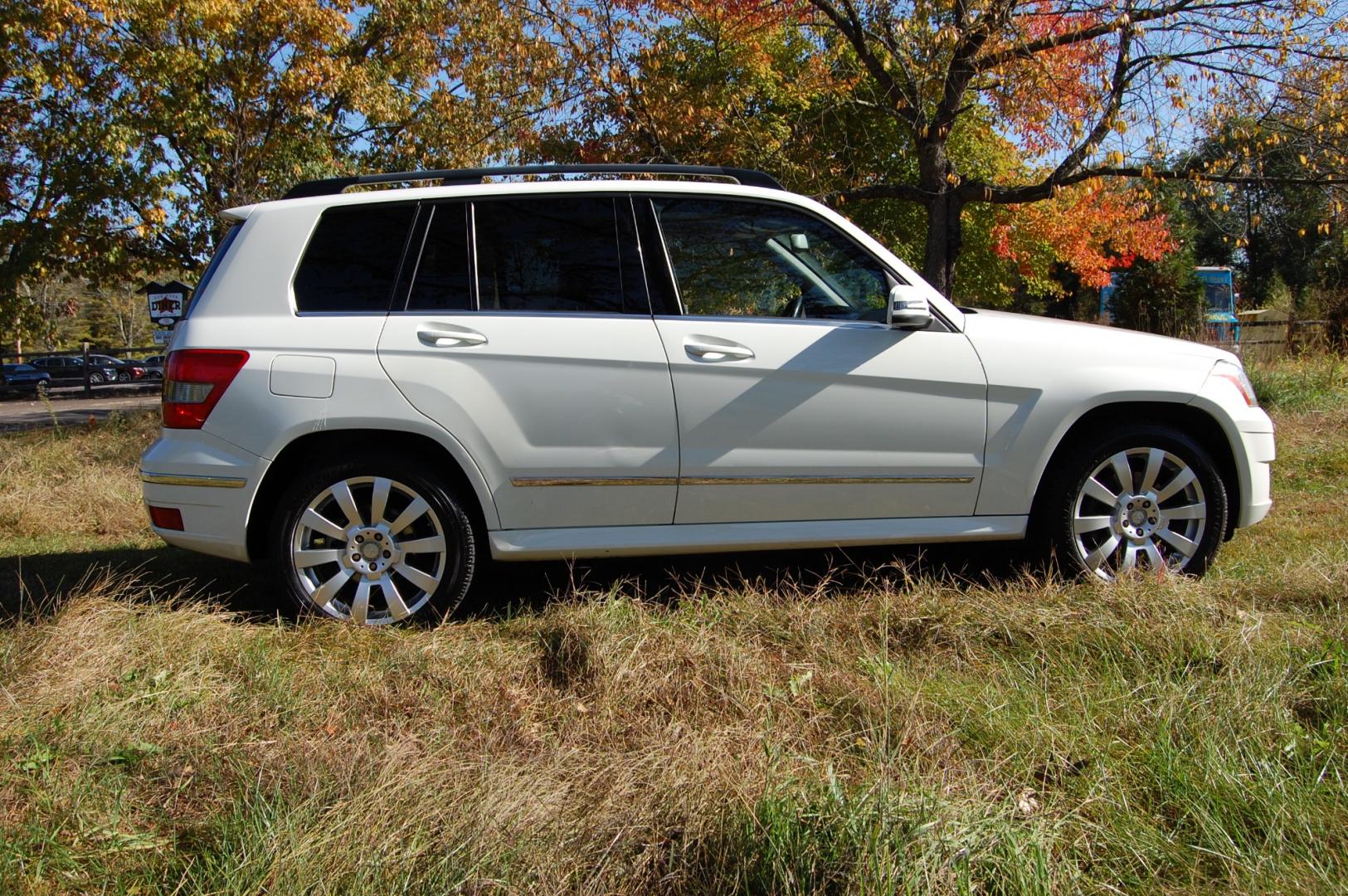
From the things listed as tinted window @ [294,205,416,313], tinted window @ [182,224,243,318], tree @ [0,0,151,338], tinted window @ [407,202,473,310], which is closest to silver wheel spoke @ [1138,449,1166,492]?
tinted window @ [407,202,473,310]

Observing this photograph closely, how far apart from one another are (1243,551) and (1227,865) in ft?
9.94

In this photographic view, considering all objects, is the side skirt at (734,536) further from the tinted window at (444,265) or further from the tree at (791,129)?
the tree at (791,129)

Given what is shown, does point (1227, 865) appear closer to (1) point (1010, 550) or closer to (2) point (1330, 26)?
(1) point (1010, 550)

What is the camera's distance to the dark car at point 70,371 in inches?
1330

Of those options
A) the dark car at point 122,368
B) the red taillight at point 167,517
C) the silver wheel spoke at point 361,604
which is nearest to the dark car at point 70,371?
the dark car at point 122,368

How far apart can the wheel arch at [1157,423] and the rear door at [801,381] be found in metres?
0.37

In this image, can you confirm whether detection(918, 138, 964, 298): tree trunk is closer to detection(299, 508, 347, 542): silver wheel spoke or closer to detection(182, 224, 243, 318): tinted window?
detection(182, 224, 243, 318): tinted window

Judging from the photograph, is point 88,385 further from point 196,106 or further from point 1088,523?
point 1088,523

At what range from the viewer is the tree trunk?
31.6ft

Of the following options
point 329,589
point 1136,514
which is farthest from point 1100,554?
point 329,589

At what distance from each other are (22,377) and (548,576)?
3643cm

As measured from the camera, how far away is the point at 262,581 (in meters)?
4.71

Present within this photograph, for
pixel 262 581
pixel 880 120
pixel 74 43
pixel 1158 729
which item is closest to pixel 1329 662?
pixel 1158 729

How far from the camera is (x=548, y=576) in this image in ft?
15.4
